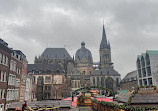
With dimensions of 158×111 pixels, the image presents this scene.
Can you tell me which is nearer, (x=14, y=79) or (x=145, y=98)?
(x=145, y=98)

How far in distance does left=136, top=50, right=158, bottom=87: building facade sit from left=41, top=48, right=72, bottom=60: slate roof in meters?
42.6

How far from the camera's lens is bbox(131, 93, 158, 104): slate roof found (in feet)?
44.0

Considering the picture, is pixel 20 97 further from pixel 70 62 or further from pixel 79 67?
pixel 79 67

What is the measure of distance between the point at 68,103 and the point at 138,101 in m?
6.32

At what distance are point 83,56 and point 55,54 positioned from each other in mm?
24283

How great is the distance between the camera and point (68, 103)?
1392 cm

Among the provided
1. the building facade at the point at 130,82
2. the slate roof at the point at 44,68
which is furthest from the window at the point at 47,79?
the building facade at the point at 130,82

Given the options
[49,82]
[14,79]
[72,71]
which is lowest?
[49,82]

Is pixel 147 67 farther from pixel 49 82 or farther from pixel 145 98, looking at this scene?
pixel 145 98

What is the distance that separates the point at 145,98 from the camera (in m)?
13.7

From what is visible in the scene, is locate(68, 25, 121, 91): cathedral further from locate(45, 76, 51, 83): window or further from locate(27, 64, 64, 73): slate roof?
locate(45, 76, 51, 83): window

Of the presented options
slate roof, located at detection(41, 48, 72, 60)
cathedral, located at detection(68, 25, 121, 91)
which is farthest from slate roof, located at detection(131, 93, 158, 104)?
slate roof, located at detection(41, 48, 72, 60)

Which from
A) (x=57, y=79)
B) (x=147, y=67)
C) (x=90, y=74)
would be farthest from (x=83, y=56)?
(x=147, y=67)

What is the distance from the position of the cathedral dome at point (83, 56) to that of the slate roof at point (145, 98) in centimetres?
9404
